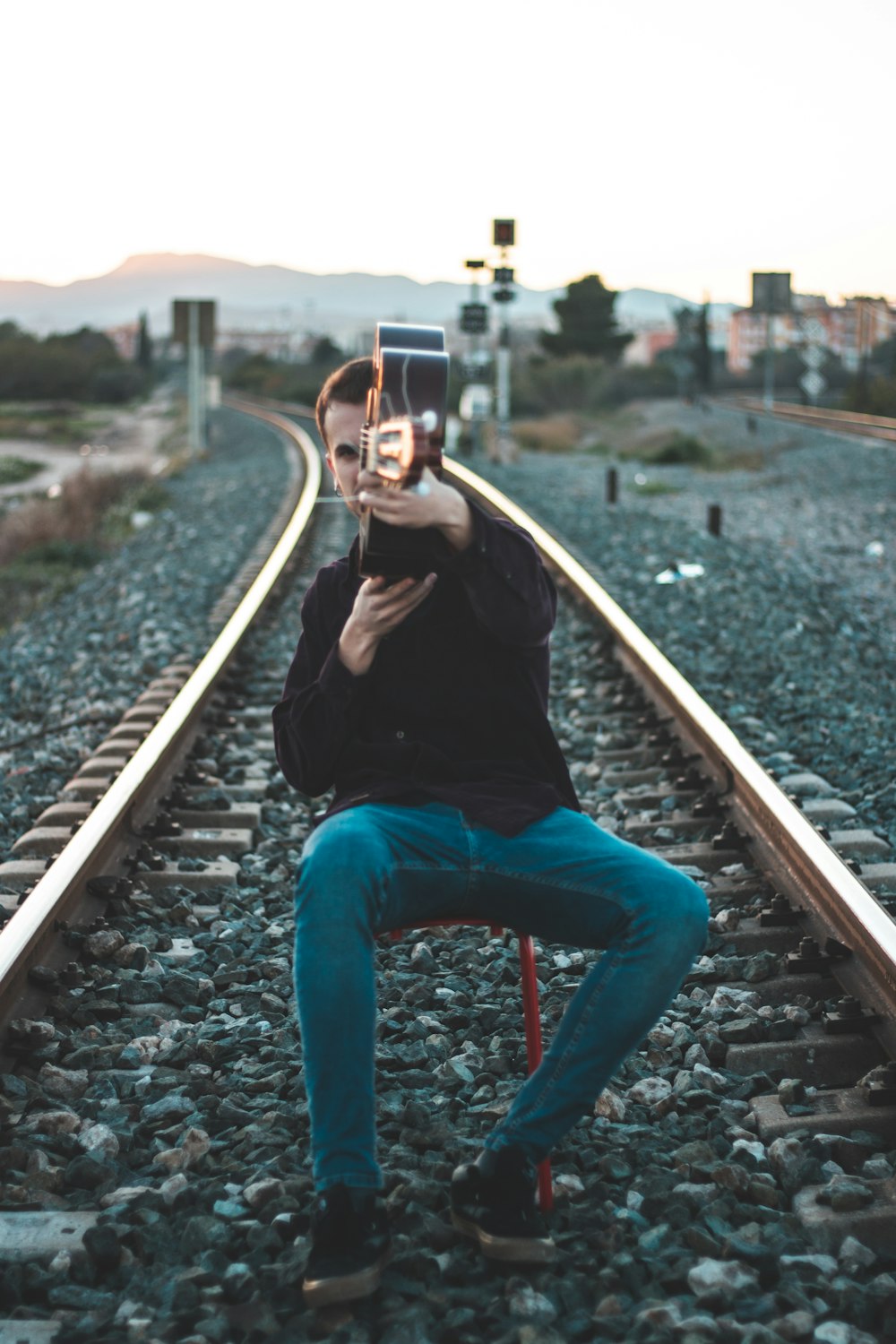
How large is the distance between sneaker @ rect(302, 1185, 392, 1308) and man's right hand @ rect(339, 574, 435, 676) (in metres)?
0.92

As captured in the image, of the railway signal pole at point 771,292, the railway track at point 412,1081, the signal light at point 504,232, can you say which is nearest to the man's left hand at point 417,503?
the railway track at point 412,1081

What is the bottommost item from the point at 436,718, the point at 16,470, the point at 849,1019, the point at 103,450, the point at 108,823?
the point at 849,1019

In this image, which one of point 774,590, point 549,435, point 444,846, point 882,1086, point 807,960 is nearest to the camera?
point 444,846

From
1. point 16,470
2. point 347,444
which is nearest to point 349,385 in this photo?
point 347,444

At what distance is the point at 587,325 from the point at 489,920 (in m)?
67.2

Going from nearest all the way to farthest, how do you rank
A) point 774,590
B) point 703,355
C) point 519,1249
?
1. point 519,1249
2. point 774,590
3. point 703,355

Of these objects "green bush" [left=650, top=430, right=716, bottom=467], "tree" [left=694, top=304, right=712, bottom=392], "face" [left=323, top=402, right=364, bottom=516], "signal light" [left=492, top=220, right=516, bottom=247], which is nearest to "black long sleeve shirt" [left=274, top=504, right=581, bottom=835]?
"face" [left=323, top=402, right=364, bottom=516]

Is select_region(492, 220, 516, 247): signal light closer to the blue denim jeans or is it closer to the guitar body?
the guitar body

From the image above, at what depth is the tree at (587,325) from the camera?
66688mm

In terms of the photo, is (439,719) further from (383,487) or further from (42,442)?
(42,442)

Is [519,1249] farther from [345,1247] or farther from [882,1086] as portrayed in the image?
[882,1086]

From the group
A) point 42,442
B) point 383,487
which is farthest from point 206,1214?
point 42,442

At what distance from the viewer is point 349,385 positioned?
2.68 m

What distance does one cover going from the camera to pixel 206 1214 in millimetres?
2359
